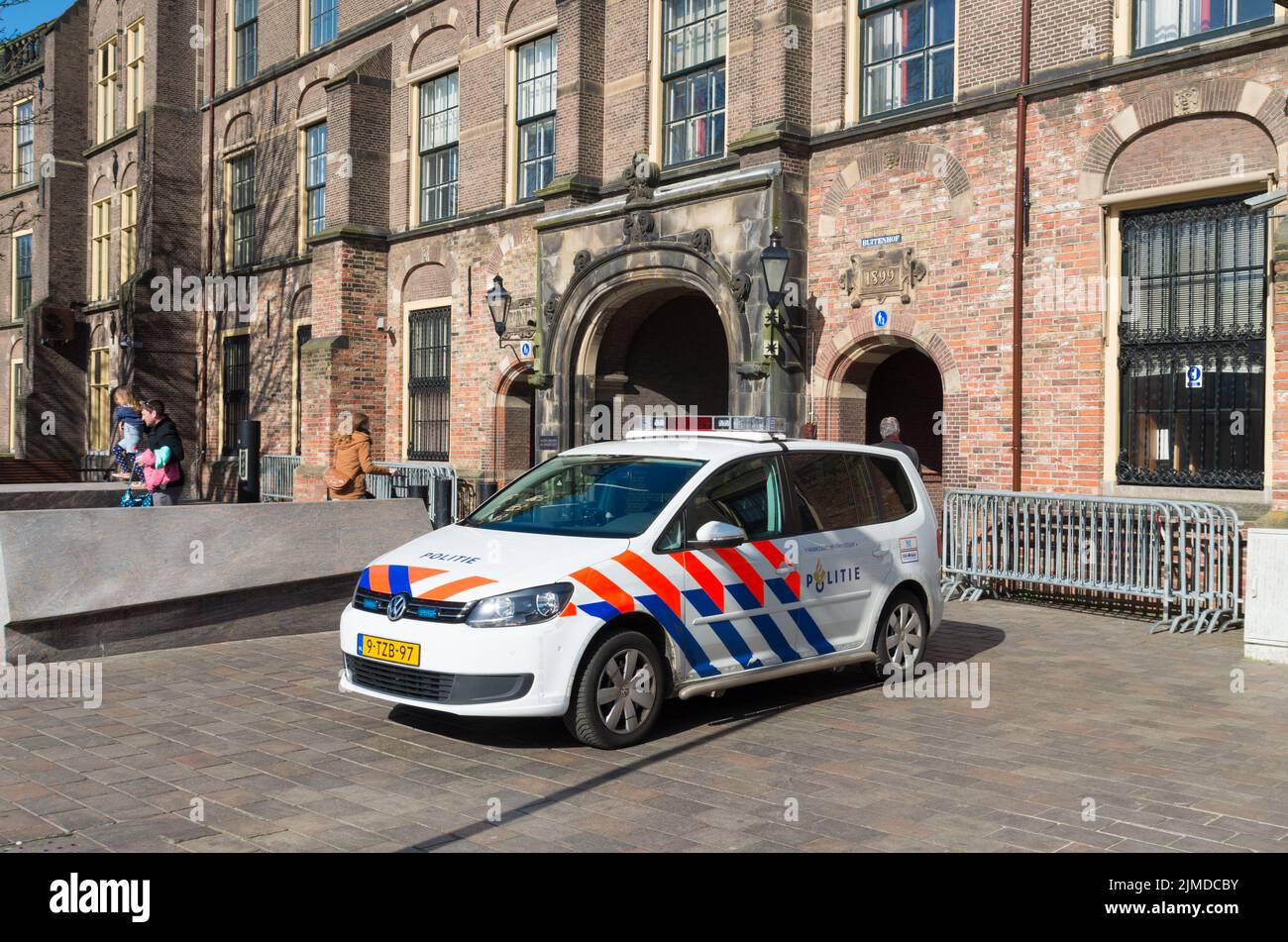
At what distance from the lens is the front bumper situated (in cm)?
631

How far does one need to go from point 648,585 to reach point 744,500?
110cm

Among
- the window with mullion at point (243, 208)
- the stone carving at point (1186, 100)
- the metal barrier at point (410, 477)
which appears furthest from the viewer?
the window with mullion at point (243, 208)

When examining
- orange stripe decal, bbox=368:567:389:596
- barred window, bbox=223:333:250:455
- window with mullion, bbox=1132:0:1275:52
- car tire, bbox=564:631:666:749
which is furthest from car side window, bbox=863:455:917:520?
barred window, bbox=223:333:250:455

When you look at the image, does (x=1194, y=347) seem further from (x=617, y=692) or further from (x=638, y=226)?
(x=617, y=692)

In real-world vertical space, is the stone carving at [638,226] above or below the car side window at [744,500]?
above

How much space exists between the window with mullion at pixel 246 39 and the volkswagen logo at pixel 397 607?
23.3m

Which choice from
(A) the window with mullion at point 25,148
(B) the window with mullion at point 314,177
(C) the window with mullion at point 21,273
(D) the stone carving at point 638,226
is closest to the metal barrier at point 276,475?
(B) the window with mullion at point 314,177

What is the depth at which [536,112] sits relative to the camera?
19.6 metres

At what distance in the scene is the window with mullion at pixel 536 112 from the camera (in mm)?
19344

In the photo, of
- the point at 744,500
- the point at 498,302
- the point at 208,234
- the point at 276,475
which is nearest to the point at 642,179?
the point at 498,302

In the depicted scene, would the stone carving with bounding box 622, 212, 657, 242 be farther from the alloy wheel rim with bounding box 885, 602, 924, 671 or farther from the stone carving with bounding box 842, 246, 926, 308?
the alloy wheel rim with bounding box 885, 602, 924, 671

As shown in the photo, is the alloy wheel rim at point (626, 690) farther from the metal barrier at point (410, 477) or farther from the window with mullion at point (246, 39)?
the window with mullion at point (246, 39)

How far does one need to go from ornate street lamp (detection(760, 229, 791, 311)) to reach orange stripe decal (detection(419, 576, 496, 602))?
8.72 meters
